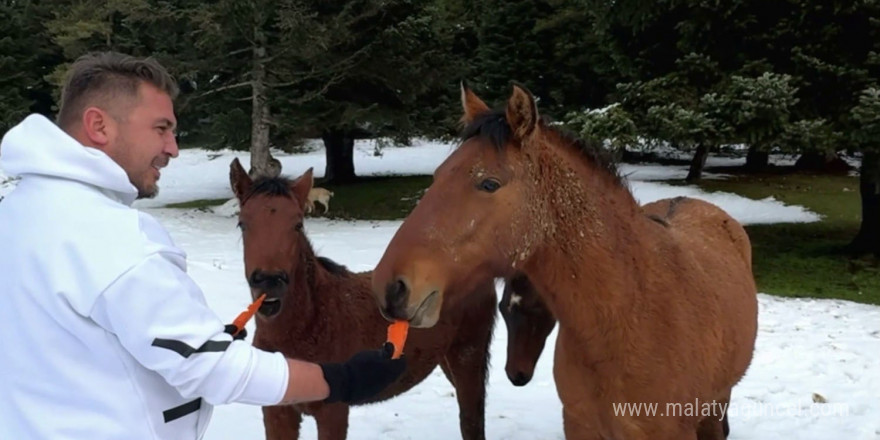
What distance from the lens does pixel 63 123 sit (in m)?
1.79

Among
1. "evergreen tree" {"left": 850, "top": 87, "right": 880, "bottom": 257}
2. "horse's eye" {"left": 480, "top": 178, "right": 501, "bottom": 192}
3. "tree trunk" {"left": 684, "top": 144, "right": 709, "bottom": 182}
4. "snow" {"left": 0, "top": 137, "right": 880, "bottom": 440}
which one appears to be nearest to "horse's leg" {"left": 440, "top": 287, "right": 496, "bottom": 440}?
"snow" {"left": 0, "top": 137, "right": 880, "bottom": 440}

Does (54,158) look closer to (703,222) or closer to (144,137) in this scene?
(144,137)

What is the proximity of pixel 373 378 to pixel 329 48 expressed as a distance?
47.2 feet

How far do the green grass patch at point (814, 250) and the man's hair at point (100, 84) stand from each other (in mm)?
9445

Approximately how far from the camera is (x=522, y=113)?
2.40 m

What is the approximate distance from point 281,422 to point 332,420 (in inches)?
10.7

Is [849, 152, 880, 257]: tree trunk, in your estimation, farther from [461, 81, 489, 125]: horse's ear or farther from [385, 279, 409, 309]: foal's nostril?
[385, 279, 409, 309]: foal's nostril

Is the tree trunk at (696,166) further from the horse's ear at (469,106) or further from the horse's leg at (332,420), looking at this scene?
the horse's ear at (469,106)

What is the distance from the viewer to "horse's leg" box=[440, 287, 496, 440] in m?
4.62

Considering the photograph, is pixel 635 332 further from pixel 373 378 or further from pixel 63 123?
pixel 63 123

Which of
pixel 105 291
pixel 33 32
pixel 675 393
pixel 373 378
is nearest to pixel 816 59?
pixel 675 393

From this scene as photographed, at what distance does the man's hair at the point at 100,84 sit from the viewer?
70.0 inches

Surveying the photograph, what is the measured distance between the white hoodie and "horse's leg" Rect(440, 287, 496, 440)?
2.98 meters

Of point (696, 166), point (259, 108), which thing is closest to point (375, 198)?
point (259, 108)
